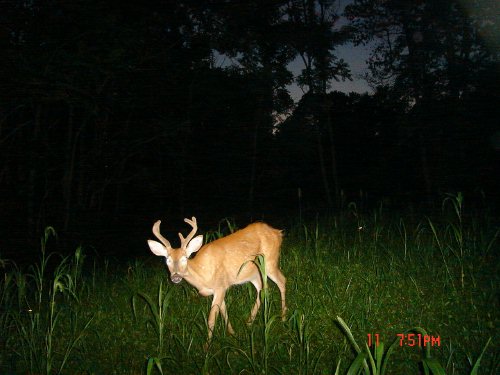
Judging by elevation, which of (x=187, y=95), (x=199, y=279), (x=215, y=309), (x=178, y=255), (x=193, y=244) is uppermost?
(x=187, y=95)

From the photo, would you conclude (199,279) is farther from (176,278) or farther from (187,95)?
(187,95)

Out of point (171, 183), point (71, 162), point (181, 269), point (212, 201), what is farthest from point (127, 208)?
point (181, 269)

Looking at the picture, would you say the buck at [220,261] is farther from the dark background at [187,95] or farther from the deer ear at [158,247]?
the dark background at [187,95]

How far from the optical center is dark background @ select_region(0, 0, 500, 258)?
12.4 metres

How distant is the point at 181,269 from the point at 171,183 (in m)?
26.5

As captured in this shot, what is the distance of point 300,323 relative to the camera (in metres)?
3.21

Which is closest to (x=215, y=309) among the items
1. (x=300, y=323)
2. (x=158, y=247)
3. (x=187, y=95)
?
(x=158, y=247)

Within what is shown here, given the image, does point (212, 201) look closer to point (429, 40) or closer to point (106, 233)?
point (106, 233)

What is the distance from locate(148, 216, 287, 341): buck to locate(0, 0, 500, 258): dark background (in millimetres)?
2312

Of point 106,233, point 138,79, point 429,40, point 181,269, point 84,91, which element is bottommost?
point 106,233

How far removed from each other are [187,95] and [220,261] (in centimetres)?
2009

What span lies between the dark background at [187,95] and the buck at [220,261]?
7.58 feet

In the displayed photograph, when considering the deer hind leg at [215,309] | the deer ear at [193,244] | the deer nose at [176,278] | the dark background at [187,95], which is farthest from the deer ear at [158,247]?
the dark background at [187,95]

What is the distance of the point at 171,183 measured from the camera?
101ft
